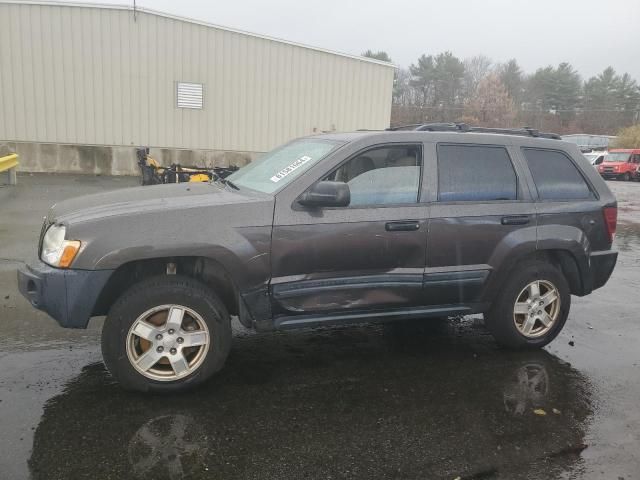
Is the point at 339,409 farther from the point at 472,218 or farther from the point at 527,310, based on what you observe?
the point at 527,310

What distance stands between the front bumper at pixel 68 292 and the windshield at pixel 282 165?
4.31ft

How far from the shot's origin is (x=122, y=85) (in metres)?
16.3

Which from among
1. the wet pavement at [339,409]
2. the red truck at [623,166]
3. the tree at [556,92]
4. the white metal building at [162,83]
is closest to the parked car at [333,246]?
the wet pavement at [339,409]

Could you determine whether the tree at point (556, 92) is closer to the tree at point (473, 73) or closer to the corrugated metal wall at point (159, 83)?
the tree at point (473, 73)

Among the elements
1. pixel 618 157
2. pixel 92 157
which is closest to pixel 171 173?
pixel 92 157

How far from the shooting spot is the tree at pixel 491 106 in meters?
72.1

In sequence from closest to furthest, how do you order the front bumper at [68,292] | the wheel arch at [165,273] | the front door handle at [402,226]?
the front bumper at [68,292] → the wheel arch at [165,273] → the front door handle at [402,226]

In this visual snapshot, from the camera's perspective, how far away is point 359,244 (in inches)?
152

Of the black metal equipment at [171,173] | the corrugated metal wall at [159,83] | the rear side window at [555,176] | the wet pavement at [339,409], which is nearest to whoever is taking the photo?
the wet pavement at [339,409]

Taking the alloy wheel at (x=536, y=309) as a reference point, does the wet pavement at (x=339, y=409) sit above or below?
below

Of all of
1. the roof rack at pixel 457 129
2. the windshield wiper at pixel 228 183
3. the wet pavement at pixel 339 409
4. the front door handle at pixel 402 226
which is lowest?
the wet pavement at pixel 339 409

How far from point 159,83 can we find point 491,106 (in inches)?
2527

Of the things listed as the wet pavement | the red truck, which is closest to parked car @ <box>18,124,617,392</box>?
the wet pavement

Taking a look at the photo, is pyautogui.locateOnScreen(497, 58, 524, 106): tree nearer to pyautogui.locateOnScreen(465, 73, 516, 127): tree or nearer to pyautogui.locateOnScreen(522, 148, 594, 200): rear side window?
pyautogui.locateOnScreen(465, 73, 516, 127): tree
